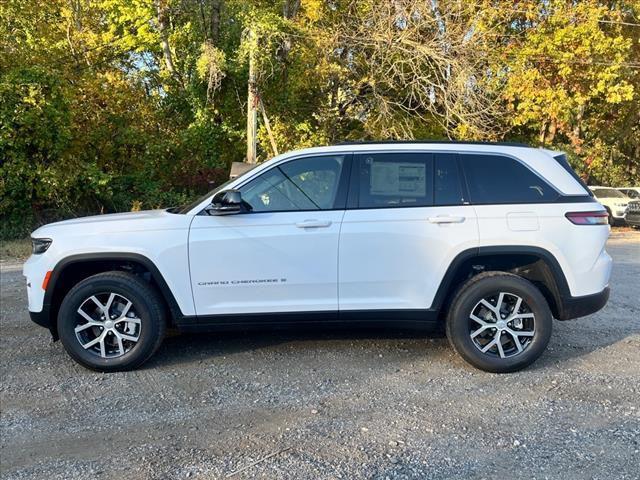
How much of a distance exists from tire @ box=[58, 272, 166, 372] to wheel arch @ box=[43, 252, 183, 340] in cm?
10

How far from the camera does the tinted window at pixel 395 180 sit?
445 cm

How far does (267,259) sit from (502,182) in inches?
79.5

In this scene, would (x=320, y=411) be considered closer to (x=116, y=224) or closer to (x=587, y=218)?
(x=116, y=224)

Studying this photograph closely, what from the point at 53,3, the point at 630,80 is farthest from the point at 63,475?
the point at 630,80

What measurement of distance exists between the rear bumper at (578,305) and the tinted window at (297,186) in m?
2.06

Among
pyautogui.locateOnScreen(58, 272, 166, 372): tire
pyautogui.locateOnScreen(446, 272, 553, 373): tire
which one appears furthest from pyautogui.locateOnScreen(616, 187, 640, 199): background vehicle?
pyautogui.locateOnScreen(58, 272, 166, 372): tire

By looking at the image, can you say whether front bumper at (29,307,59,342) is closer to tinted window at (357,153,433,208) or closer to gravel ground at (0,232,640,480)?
gravel ground at (0,232,640,480)

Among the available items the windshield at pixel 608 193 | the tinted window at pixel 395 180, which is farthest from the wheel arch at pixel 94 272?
the windshield at pixel 608 193

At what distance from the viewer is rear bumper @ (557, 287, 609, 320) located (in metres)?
4.42

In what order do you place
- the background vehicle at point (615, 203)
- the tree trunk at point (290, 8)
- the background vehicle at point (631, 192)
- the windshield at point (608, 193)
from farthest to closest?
the background vehicle at point (631, 192)
the windshield at point (608, 193)
the background vehicle at point (615, 203)
the tree trunk at point (290, 8)

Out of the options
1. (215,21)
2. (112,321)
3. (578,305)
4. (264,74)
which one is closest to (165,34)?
(215,21)

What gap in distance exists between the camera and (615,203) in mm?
19438

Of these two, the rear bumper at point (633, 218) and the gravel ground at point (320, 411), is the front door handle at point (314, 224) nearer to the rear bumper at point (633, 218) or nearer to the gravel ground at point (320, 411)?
the gravel ground at point (320, 411)

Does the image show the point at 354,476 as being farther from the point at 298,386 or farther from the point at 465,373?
the point at 465,373
